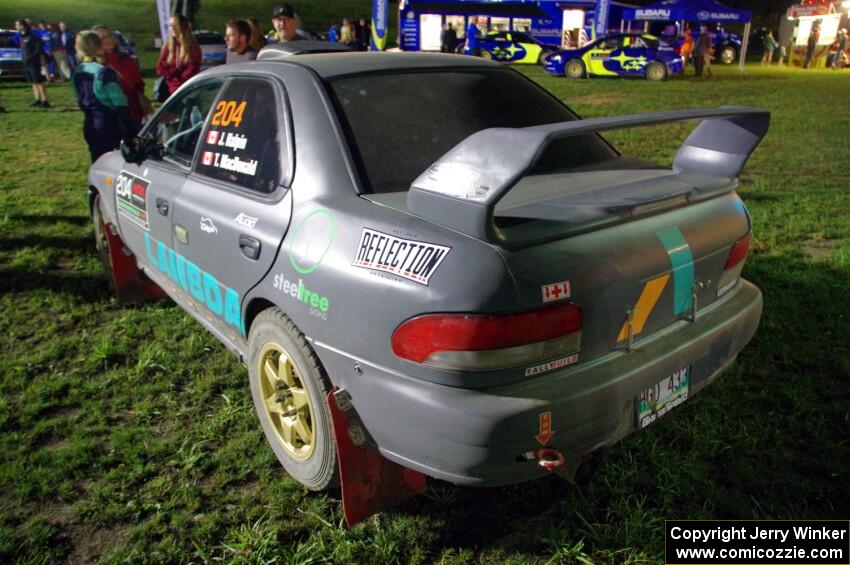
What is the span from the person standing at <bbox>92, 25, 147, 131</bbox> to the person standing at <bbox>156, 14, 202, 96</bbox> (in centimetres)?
29

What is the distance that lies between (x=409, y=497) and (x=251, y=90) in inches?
71.1

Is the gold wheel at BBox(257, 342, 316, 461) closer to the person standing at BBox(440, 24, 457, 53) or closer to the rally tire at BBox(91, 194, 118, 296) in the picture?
the rally tire at BBox(91, 194, 118, 296)

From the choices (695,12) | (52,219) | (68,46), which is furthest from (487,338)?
(695,12)

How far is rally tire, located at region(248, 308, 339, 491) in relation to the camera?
218 cm

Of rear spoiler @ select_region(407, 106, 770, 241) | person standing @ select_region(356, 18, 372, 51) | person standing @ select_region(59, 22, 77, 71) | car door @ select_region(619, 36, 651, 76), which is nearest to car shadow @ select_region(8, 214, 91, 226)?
rear spoiler @ select_region(407, 106, 770, 241)

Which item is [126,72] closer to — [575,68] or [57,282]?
[57,282]

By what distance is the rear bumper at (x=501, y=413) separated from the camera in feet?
5.78

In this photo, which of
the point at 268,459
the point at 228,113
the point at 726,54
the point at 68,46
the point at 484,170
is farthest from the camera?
the point at 726,54

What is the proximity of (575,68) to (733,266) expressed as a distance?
61.0ft

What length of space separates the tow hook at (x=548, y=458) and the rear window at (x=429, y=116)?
999 millimetres

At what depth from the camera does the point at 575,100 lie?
14328 millimetres

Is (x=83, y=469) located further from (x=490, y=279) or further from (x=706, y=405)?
(x=706, y=405)

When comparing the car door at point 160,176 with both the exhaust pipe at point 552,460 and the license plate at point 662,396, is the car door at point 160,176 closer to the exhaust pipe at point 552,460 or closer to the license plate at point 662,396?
the exhaust pipe at point 552,460

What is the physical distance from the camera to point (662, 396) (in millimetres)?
2094
